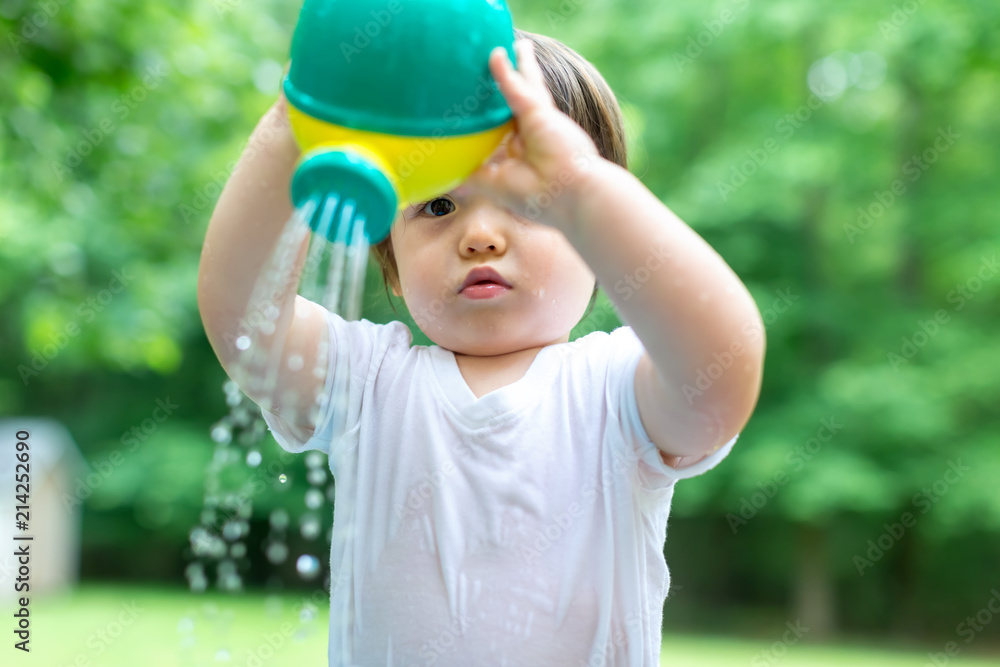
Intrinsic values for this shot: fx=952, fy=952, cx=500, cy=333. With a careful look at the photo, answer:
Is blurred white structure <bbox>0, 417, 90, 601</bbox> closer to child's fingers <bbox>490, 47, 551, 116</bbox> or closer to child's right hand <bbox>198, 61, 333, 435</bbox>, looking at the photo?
child's right hand <bbox>198, 61, 333, 435</bbox>

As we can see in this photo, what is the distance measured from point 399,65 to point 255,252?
0.34m

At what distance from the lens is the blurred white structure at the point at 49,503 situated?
11.5 meters

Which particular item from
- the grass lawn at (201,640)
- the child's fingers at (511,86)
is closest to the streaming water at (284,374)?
the child's fingers at (511,86)

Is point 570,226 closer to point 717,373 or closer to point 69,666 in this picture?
point 717,373

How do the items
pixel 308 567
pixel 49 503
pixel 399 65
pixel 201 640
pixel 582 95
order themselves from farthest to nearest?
pixel 49 503 < pixel 201 640 < pixel 582 95 < pixel 308 567 < pixel 399 65

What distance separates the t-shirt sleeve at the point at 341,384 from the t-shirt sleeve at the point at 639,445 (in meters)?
0.34

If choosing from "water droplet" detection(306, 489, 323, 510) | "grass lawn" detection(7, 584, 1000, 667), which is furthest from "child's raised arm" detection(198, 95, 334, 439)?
"grass lawn" detection(7, 584, 1000, 667)

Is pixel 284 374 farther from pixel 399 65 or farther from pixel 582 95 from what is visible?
pixel 582 95

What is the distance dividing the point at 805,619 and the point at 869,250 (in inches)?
176

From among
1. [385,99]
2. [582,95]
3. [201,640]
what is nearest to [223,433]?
[385,99]

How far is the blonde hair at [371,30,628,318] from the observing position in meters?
1.41

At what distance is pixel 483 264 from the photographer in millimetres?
1255

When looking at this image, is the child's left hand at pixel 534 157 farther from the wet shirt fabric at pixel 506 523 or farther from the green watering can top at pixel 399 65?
the wet shirt fabric at pixel 506 523

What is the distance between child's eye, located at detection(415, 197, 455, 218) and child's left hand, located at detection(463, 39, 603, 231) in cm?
19
